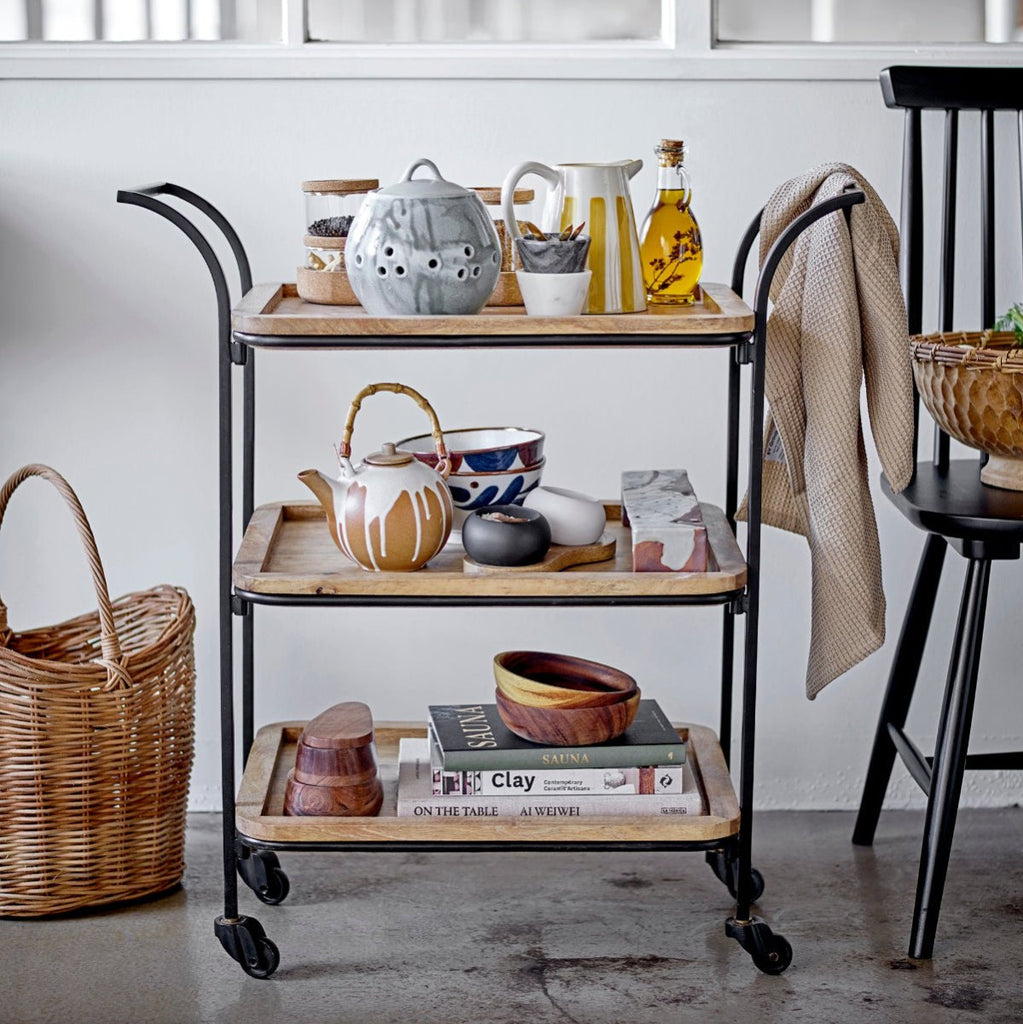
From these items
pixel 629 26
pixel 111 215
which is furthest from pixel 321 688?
pixel 629 26

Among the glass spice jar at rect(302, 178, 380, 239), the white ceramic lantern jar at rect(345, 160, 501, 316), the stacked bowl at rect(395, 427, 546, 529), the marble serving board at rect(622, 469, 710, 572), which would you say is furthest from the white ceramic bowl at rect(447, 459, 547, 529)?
the glass spice jar at rect(302, 178, 380, 239)

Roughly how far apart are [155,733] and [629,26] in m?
1.23

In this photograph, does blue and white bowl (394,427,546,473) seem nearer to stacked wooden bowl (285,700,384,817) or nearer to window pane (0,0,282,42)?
stacked wooden bowl (285,700,384,817)

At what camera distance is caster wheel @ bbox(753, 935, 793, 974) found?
5.86 ft

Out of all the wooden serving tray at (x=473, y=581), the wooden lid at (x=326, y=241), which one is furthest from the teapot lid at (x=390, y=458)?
the wooden lid at (x=326, y=241)

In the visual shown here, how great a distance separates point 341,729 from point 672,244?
718 millimetres

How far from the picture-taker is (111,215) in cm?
218

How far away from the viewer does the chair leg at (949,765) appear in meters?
1.81

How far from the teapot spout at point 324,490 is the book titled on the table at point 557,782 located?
0.32m

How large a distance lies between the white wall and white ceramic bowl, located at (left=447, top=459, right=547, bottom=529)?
444 mm

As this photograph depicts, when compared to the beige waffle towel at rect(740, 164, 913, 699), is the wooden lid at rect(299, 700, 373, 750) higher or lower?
lower

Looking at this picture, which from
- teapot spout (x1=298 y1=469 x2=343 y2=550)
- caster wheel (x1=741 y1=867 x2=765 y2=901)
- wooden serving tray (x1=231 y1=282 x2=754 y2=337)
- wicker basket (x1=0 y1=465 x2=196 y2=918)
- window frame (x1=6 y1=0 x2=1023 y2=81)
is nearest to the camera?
wooden serving tray (x1=231 y1=282 x2=754 y2=337)

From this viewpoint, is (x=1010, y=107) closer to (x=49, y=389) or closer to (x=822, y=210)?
(x=822, y=210)

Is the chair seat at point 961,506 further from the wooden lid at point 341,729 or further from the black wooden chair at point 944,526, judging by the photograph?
the wooden lid at point 341,729
